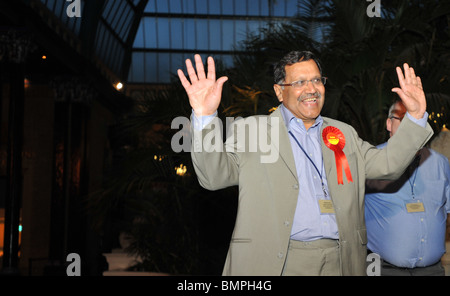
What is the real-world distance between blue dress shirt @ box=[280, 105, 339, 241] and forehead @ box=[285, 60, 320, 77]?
0.18 meters

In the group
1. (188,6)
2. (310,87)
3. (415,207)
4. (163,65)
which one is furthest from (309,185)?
(188,6)

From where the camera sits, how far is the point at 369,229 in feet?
13.0

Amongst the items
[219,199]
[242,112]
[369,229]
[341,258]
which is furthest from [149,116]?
[341,258]

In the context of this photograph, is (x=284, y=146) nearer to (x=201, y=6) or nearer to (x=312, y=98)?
(x=312, y=98)

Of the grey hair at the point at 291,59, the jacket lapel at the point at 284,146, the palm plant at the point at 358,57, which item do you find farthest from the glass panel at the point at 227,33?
the jacket lapel at the point at 284,146

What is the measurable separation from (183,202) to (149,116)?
379 cm

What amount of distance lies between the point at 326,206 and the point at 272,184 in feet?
0.84

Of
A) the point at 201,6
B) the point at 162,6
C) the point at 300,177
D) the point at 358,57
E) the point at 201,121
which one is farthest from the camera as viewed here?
the point at 201,6

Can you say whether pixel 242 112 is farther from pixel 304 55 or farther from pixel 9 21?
pixel 9 21

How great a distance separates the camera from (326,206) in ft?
8.25

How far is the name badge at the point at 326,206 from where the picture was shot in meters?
2.50

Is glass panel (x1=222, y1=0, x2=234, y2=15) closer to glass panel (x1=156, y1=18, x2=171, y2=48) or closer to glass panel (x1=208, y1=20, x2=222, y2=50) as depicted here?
glass panel (x1=208, y1=20, x2=222, y2=50)

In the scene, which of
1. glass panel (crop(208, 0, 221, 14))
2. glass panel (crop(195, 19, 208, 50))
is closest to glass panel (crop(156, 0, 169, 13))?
glass panel (crop(195, 19, 208, 50))

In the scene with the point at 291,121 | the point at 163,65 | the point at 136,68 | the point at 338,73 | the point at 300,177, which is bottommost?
the point at 300,177
